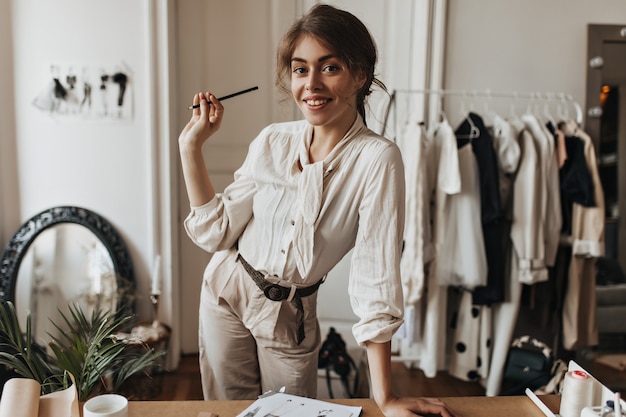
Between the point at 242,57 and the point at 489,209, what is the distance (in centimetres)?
152

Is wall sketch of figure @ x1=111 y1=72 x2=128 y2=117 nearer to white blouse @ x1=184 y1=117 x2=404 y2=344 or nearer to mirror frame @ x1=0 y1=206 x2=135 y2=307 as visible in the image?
mirror frame @ x1=0 y1=206 x2=135 y2=307

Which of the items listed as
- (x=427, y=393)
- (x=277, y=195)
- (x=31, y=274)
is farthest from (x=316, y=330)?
(x=31, y=274)

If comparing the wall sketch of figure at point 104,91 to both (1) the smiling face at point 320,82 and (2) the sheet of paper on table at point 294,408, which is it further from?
(2) the sheet of paper on table at point 294,408

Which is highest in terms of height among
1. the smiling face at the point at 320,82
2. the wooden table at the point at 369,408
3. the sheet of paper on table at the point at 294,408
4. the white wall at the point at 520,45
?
the white wall at the point at 520,45

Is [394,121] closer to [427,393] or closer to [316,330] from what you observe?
[427,393]

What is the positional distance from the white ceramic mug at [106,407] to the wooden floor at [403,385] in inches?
59.5

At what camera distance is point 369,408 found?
1105 mm

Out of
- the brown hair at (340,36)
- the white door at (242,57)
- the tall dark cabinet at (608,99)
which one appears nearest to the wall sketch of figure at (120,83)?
the white door at (242,57)

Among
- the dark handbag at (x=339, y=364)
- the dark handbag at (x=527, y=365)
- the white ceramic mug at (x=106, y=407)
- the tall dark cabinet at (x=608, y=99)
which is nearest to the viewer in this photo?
the white ceramic mug at (x=106, y=407)

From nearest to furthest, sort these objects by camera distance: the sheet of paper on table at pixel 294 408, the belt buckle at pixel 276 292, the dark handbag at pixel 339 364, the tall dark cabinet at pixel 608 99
Answer: the sheet of paper on table at pixel 294 408 < the belt buckle at pixel 276 292 < the dark handbag at pixel 339 364 < the tall dark cabinet at pixel 608 99

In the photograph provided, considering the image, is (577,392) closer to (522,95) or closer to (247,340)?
(247,340)

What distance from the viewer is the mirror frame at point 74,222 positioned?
247cm

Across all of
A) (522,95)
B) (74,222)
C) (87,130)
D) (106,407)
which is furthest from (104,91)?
(522,95)

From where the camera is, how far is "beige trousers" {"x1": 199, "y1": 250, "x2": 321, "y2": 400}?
1227mm
